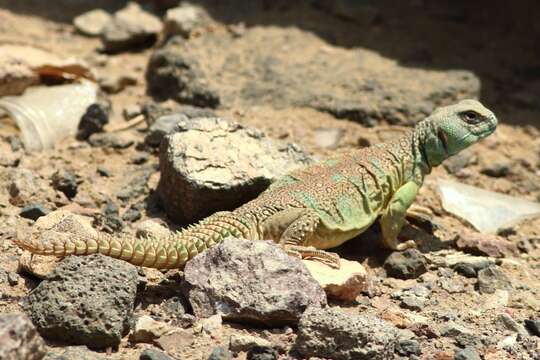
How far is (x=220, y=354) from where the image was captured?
474 centimetres

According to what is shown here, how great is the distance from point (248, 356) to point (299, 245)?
52.7 inches

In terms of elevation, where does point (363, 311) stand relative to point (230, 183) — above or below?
below

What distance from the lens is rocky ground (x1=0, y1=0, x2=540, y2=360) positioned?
4891 mm

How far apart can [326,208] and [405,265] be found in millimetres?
750

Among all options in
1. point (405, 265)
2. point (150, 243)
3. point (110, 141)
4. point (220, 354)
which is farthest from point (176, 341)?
point (110, 141)

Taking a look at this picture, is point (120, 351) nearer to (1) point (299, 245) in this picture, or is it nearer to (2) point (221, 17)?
(1) point (299, 245)

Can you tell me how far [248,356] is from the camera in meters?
4.80

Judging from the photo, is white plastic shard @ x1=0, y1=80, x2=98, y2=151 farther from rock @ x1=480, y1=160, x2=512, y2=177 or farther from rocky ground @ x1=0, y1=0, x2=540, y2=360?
rock @ x1=480, y1=160, x2=512, y2=177

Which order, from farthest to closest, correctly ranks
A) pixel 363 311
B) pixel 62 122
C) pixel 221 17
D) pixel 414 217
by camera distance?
pixel 221 17, pixel 62 122, pixel 414 217, pixel 363 311

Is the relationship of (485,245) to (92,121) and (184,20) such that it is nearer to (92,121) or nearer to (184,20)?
(92,121)

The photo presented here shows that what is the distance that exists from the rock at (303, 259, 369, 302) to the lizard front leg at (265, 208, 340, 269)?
0.29 feet

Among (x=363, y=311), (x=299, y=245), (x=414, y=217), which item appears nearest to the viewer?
(x=363, y=311)

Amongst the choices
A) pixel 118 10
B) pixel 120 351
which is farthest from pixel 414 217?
pixel 118 10

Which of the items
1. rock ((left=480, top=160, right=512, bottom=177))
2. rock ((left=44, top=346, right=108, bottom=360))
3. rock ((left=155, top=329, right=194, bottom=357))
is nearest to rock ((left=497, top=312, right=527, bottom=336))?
rock ((left=155, top=329, right=194, bottom=357))
